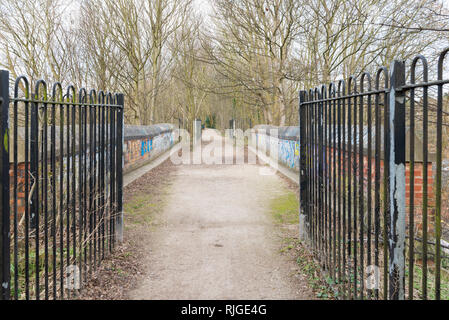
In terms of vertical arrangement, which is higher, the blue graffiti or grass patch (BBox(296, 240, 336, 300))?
the blue graffiti

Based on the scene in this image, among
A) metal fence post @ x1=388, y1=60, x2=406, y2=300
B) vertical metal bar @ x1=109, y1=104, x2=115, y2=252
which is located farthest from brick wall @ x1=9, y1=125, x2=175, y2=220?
metal fence post @ x1=388, y1=60, x2=406, y2=300

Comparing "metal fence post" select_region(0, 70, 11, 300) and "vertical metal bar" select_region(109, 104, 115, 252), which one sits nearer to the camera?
"metal fence post" select_region(0, 70, 11, 300)

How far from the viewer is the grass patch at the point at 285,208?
263 inches

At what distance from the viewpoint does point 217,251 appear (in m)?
4.98

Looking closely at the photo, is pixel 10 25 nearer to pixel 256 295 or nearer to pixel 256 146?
pixel 256 295

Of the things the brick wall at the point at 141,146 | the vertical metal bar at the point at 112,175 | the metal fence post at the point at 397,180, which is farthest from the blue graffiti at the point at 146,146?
the metal fence post at the point at 397,180

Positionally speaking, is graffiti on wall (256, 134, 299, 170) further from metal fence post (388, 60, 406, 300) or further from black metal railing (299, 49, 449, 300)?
metal fence post (388, 60, 406, 300)

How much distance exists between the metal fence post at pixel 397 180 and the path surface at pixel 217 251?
54.1 inches

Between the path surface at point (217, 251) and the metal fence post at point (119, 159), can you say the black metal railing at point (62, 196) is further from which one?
the path surface at point (217, 251)

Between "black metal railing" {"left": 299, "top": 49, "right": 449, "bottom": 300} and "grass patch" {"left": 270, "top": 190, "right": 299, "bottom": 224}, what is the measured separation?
1.52 m

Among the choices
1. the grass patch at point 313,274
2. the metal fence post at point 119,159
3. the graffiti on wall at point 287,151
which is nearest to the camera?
the grass patch at point 313,274

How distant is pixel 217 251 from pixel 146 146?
10517 millimetres

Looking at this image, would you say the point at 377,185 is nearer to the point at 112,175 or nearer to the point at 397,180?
the point at 397,180

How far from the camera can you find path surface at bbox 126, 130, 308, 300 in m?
3.79
